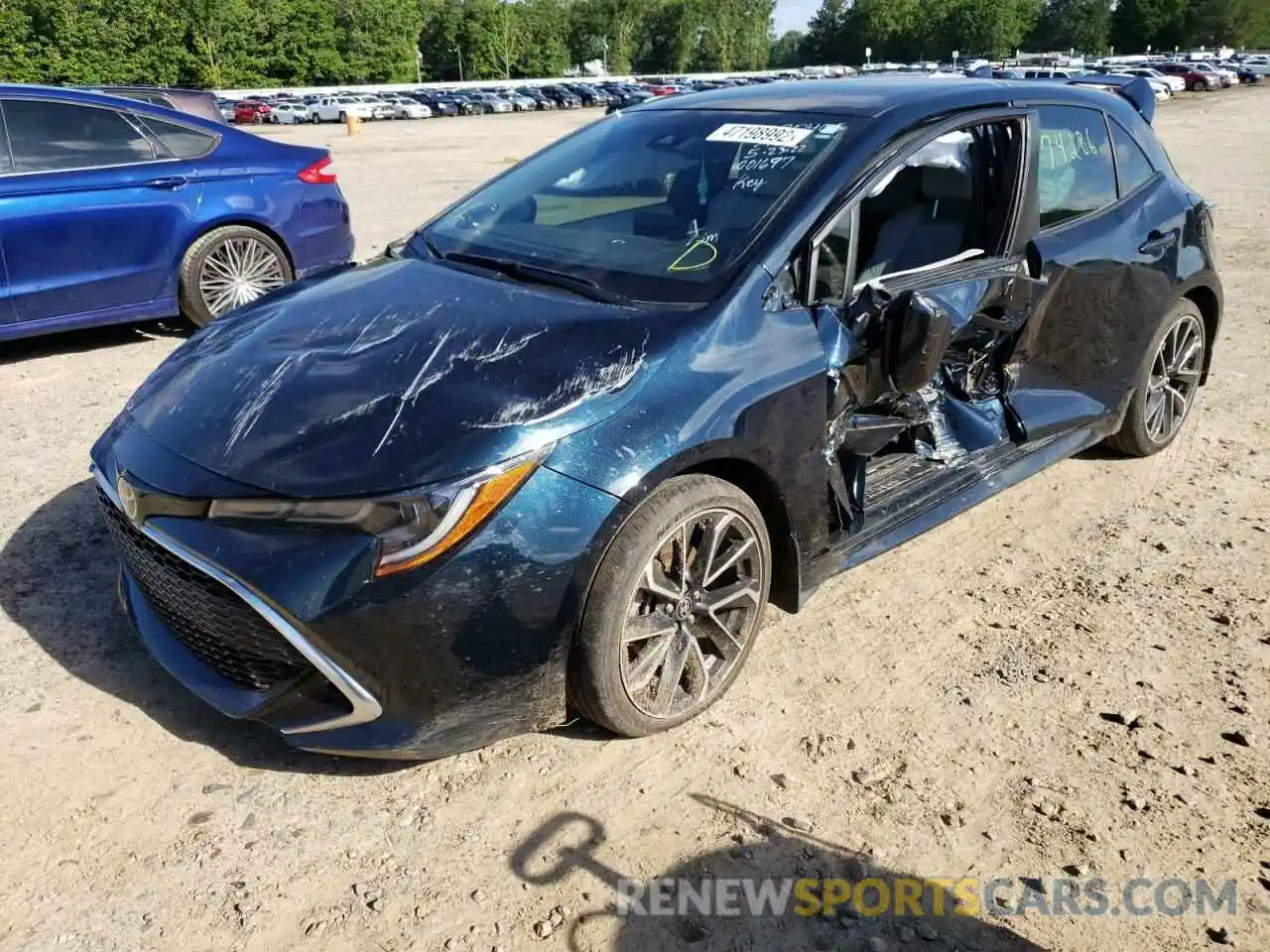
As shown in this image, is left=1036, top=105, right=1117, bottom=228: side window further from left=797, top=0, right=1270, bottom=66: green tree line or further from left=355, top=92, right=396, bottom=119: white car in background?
left=797, top=0, right=1270, bottom=66: green tree line

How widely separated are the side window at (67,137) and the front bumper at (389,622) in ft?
14.0

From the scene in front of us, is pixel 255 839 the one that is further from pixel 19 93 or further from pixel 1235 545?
pixel 19 93

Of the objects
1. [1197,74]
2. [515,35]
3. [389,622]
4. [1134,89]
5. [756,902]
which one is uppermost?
[515,35]

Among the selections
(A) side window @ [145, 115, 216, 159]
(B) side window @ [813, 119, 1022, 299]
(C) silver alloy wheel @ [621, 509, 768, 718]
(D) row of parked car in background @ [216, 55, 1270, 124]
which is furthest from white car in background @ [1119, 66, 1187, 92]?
(C) silver alloy wheel @ [621, 509, 768, 718]

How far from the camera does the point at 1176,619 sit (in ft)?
11.4

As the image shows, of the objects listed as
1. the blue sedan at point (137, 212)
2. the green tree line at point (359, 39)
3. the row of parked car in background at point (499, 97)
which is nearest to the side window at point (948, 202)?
the blue sedan at point (137, 212)

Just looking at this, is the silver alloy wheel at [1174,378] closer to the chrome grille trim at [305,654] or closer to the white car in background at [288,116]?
the chrome grille trim at [305,654]

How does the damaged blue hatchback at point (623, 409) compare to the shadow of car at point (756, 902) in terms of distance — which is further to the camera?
the damaged blue hatchback at point (623, 409)

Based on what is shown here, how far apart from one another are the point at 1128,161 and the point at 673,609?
3.14 metres

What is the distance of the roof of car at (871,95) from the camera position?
11.4ft

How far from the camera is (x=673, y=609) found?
2797 mm

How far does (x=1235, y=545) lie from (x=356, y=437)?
11.3 feet

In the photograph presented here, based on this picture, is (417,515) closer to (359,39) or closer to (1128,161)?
(1128,161)

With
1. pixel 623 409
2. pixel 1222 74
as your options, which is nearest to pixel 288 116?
pixel 1222 74
